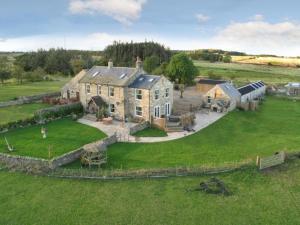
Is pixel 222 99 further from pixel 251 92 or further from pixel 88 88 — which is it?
pixel 88 88

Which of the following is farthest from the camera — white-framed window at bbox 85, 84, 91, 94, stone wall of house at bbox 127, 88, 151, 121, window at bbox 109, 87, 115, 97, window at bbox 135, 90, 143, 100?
white-framed window at bbox 85, 84, 91, 94

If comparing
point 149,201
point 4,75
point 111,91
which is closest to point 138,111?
point 111,91

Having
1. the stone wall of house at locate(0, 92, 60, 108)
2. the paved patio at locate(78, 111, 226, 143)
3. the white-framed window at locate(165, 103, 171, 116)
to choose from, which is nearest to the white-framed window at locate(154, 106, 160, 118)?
the white-framed window at locate(165, 103, 171, 116)

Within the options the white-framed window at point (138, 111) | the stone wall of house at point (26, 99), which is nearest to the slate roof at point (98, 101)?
the white-framed window at point (138, 111)

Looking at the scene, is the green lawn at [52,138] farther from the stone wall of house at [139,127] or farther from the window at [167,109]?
the window at [167,109]

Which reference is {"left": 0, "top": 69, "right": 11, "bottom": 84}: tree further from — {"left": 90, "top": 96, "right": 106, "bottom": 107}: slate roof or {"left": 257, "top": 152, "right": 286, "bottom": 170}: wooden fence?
{"left": 257, "top": 152, "right": 286, "bottom": 170}: wooden fence

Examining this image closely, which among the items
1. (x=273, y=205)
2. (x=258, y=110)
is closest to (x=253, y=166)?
(x=273, y=205)
